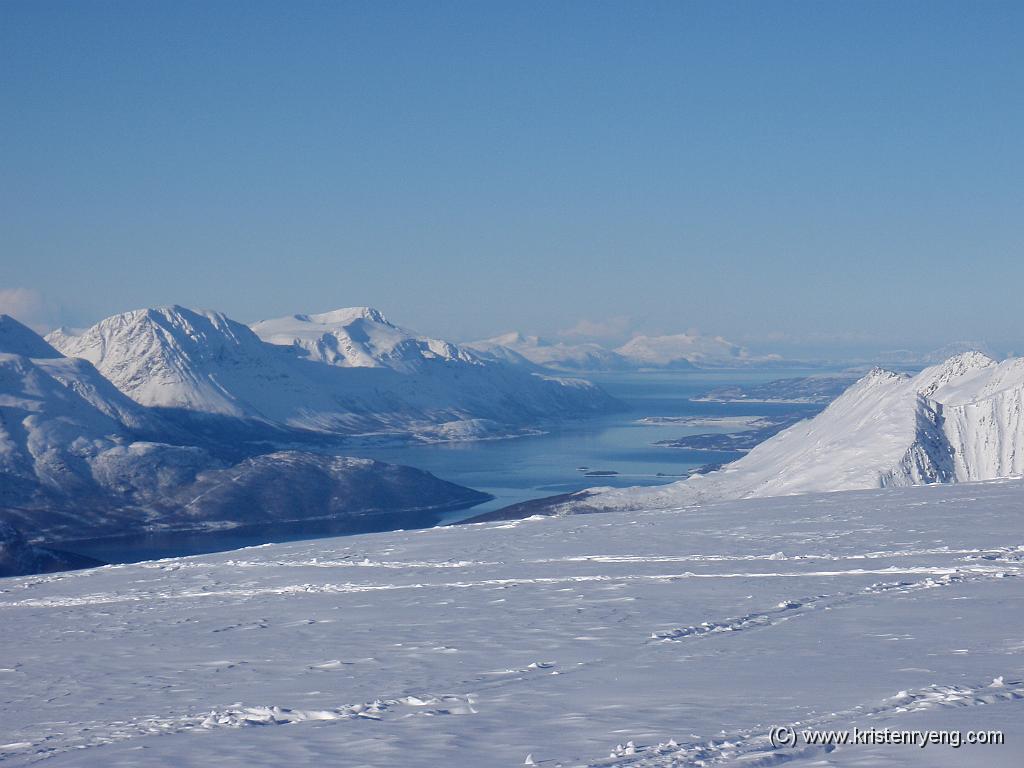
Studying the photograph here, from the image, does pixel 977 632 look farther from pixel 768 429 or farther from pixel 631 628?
pixel 768 429

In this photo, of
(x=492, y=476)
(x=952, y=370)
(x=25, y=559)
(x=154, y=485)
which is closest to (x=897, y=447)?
(x=952, y=370)

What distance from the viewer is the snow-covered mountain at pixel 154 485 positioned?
109 metres

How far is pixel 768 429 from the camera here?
183 metres

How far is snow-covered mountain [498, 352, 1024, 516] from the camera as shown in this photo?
54469mm

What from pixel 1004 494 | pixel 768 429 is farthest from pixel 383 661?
pixel 768 429

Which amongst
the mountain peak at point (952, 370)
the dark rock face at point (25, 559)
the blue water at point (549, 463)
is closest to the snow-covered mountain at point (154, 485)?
the blue water at point (549, 463)

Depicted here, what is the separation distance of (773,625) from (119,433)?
5474 inches

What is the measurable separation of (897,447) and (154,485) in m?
88.4

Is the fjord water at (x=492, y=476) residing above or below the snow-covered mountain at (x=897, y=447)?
below

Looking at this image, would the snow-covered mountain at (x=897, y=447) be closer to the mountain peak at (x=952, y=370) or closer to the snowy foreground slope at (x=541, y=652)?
the mountain peak at (x=952, y=370)

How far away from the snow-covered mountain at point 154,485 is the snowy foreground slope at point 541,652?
253 ft

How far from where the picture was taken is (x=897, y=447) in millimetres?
55406

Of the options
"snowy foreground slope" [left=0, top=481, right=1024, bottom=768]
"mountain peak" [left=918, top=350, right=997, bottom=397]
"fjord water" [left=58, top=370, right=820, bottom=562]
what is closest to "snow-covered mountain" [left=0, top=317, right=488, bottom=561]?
"fjord water" [left=58, top=370, right=820, bottom=562]

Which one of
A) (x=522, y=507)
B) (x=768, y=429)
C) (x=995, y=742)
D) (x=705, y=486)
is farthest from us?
(x=768, y=429)
